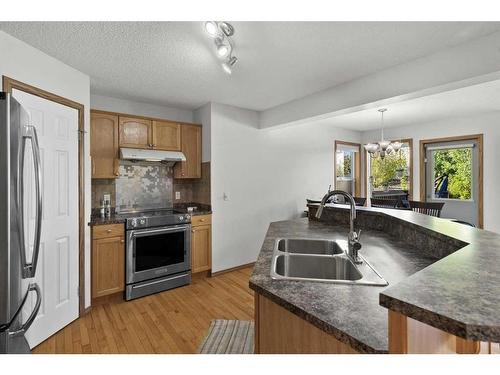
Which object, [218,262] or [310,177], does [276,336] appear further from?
[310,177]

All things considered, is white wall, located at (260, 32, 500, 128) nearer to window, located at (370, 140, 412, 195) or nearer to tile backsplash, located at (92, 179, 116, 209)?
tile backsplash, located at (92, 179, 116, 209)

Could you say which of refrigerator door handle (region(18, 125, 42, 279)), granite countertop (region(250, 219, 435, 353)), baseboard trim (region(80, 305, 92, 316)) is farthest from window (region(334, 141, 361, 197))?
refrigerator door handle (region(18, 125, 42, 279))

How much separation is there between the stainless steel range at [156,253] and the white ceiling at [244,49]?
1571 millimetres

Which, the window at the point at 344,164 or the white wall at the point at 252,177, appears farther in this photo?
the window at the point at 344,164

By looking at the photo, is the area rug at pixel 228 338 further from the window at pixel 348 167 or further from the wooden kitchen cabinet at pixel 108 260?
the window at pixel 348 167

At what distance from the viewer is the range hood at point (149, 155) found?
9.98 ft

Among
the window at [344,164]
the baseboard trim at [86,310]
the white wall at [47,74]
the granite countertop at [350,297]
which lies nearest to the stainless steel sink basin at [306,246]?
the granite countertop at [350,297]

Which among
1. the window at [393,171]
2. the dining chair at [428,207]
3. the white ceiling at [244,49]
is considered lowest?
the dining chair at [428,207]

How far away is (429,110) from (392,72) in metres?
2.20

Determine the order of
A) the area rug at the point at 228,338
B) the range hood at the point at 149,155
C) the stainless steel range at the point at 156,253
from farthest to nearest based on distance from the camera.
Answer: the range hood at the point at 149,155 → the stainless steel range at the point at 156,253 → the area rug at the point at 228,338

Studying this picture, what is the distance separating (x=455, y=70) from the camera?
6.78ft

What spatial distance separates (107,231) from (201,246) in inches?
46.5

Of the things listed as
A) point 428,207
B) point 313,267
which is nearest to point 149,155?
point 313,267

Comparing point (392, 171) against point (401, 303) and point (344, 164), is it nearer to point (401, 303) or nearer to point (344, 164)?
point (344, 164)
